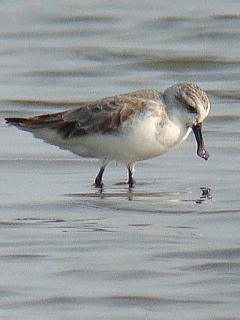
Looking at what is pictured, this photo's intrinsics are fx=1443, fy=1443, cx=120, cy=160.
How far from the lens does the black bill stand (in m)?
12.5

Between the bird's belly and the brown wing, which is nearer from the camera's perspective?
the bird's belly

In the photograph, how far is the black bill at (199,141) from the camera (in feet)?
40.9

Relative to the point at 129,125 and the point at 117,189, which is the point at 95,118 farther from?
the point at 117,189

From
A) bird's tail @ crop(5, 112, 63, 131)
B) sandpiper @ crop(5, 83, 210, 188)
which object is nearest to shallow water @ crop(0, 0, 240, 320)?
sandpiper @ crop(5, 83, 210, 188)

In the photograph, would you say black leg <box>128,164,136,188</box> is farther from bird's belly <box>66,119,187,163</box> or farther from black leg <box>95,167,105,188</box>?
black leg <box>95,167,105,188</box>

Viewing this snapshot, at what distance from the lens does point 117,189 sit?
1233cm

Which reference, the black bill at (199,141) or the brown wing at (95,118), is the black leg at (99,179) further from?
the black bill at (199,141)

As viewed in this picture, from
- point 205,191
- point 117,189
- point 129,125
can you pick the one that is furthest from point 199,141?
point 117,189

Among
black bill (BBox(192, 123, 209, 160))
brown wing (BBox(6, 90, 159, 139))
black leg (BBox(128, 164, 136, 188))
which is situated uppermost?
brown wing (BBox(6, 90, 159, 139))

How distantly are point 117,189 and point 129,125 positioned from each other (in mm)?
570

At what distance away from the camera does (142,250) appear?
32.7 ft

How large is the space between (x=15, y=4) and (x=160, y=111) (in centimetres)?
1031

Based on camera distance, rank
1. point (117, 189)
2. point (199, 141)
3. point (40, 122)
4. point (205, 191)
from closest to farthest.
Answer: point (205, 191)
point (117, 189)
point (199, 141)
point (40, 122)

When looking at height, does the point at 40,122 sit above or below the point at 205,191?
above
